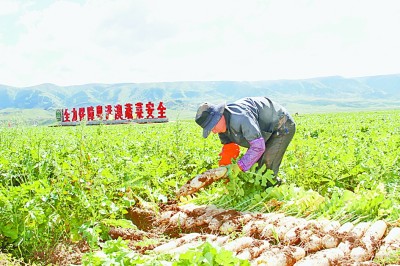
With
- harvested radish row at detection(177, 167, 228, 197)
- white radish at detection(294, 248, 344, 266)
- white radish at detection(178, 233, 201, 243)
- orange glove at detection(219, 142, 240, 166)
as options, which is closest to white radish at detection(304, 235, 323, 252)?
white radish at detection(294, 248, 344, 266)

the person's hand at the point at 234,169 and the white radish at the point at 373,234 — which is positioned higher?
the person's hand at the point at 234,169

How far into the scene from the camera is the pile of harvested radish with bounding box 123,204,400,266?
3564 millimetres

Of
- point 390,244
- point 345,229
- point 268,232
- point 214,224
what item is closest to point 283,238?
point 268,232

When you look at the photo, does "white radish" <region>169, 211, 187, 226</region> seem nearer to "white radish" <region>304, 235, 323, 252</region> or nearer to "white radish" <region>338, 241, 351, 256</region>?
"white radish" <region>304, 235, 323, 252</region>

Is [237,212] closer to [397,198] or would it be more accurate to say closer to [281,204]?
[281,204]

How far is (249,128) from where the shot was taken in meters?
4.79

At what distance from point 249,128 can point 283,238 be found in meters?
1.23

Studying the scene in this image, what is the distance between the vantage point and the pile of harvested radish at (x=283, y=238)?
3.56 meters

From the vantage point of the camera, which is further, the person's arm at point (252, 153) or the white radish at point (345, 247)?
the person's arm at point (252, 153)

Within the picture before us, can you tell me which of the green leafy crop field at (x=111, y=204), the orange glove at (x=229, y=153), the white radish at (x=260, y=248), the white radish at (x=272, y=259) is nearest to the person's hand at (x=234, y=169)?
the green leafy crop field at (x=111, y=204)

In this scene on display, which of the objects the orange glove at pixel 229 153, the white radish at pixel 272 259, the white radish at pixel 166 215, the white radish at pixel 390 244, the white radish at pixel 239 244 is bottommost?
the white radish at pixel 166 215

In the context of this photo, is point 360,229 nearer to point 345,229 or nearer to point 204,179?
point 345,229

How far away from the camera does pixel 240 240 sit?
394cm

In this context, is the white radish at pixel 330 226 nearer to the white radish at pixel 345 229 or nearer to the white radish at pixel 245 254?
the white radish at pixel 345 229
